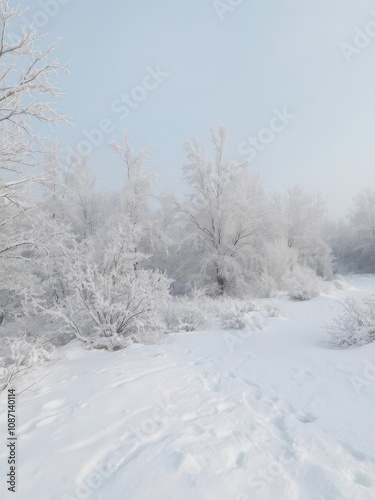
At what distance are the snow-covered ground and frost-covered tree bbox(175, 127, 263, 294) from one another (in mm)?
11059

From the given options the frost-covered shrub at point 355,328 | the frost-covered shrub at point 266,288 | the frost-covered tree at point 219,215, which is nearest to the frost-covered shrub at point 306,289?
the frost-covered shrub at point 266,288

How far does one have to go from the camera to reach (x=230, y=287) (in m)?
15.3

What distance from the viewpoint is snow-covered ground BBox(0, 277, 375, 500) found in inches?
65.4

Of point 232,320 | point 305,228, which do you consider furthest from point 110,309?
point 305,228

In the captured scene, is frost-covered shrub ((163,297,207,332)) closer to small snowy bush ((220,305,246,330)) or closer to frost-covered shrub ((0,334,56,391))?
small snowy bush ((220,305,246,330))

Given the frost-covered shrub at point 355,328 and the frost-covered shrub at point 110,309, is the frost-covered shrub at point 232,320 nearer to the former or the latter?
the frost-covered shrub at point 110,309

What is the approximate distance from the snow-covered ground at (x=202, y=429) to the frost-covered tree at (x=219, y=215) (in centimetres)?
1106

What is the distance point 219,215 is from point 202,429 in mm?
13618

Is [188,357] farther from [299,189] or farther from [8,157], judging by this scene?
[299,189]

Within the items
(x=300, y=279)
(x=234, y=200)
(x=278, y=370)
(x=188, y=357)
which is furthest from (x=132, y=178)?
(x=278, y=370)

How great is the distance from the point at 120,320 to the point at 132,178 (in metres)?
A: 11.7

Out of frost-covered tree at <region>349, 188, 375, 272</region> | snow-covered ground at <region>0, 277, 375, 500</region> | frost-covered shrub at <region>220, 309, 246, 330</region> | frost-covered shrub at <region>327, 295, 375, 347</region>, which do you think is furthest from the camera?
frost-covered tree at <region>349, 188, 375, 272</region>

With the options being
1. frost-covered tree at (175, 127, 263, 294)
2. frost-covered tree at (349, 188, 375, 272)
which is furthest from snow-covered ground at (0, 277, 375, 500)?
frost-covered tree at (349, 188, 375, 272)

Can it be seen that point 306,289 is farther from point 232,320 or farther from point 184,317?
point 184,317
